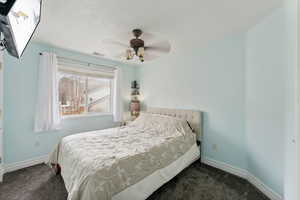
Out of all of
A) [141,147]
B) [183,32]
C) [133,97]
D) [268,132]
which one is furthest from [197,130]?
[133,97]

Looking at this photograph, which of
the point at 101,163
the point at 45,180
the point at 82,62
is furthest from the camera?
the point at 82,62

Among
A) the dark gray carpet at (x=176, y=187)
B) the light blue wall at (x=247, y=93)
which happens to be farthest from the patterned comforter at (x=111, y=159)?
the light blue wall at (x=247, y=93)

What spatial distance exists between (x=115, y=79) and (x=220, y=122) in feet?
9.63

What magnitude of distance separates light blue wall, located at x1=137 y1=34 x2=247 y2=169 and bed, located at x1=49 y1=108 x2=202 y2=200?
0.99 ft

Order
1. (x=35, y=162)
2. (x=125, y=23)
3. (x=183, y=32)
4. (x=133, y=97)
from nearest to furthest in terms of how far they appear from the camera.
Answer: (x=125, y=23)
(x=183, y=32)
(x=35, y=162)
(x=133, y=97)

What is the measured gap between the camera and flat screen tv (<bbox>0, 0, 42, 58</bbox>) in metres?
0.82

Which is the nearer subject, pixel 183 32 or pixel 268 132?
pixel 268 132

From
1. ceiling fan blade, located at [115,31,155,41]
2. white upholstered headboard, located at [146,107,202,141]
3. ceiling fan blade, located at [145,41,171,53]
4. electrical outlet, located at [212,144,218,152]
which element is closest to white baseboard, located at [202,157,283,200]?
electrical outlet, located at [212,144,218,152]

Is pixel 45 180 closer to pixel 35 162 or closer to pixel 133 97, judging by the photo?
pixel 35 162

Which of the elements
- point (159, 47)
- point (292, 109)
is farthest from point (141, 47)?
point (292, 109)

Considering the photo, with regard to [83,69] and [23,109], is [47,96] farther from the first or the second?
[83,69]

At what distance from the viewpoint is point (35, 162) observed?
8.38 ft

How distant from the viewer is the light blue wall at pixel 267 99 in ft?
5.25

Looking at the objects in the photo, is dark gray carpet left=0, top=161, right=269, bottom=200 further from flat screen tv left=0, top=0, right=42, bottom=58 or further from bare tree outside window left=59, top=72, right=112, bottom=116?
flat screen tv left=0, top=0, right=42, bottom=58
